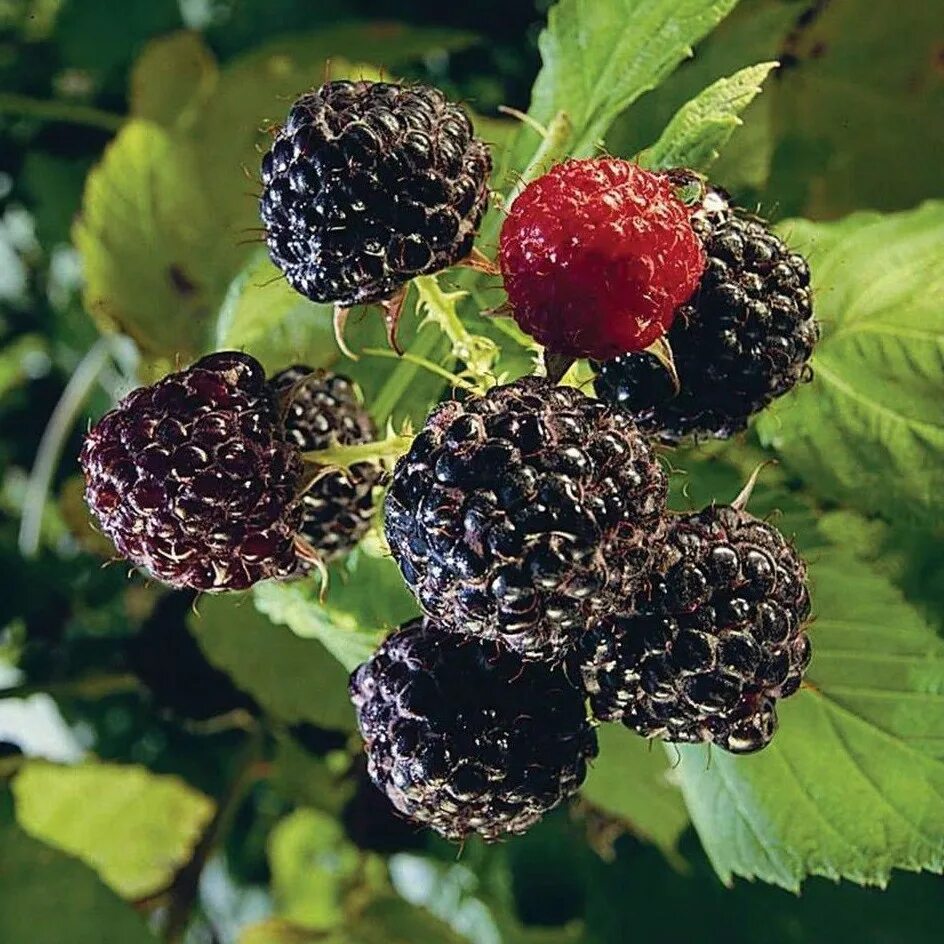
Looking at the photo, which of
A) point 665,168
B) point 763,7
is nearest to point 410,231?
point 665,168

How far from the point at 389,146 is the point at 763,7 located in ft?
1.85

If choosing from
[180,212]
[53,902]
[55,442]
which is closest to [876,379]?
[180,212]

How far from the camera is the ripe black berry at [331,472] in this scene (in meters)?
0.67

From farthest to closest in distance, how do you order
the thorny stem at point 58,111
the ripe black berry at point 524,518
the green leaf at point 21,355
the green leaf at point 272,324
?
the green leaf at point 21,355 < the thorny stem at point 58,111 < the green leaf at point 272,324 < the ripe black berry at point 524,518

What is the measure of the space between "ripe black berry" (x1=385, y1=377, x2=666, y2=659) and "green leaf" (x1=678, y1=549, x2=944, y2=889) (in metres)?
0.24

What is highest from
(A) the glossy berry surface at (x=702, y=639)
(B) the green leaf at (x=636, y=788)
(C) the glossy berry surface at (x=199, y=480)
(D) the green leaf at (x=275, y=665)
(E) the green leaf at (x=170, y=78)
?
(A) the glossy berry surface at (x=702, y=639)

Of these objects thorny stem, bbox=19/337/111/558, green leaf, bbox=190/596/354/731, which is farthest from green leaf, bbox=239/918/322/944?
thorny stem, bbox=19/337/111/558

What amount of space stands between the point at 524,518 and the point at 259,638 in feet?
1.81

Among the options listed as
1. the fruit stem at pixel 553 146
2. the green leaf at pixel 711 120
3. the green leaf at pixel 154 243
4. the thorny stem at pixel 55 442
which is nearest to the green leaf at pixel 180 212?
the green leaf at pixel 154 243

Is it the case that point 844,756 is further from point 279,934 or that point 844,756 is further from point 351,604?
point 279,934

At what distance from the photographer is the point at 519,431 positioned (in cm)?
52

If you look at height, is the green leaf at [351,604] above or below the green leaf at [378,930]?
above

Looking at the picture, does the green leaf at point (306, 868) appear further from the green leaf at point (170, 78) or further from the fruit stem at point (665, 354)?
the fruit stem at point (665, 354)

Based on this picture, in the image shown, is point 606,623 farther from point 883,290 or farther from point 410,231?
point 883,290
